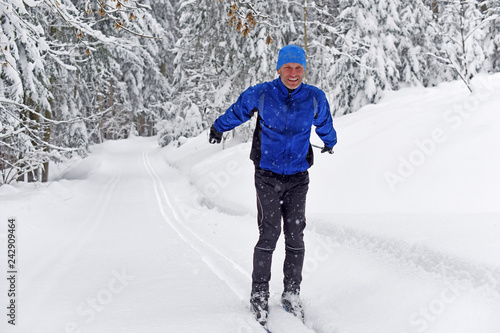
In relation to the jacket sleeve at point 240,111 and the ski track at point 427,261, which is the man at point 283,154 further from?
the ski track at point 427,261

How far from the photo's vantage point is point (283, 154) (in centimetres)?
330

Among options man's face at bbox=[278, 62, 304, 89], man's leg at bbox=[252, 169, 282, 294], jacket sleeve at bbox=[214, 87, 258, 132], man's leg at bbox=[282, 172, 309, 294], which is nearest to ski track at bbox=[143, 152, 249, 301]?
man's leg at bbox=[252, 169, 282, 294]

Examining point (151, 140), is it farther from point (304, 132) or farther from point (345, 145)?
point (304, 132)

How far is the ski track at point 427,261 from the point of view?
2.74 metres

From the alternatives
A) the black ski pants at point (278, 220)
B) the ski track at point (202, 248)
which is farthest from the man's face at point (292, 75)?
the ski track at point (202, 248)

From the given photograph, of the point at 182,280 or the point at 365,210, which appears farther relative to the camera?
the point at 365,210

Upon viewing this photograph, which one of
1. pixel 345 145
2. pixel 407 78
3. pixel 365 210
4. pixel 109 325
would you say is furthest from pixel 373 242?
pixel 407 78

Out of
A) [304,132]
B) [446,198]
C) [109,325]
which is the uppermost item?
[304,132]

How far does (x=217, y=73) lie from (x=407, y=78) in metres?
8.77

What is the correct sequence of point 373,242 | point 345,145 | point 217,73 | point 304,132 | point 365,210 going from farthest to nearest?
point 217,73 < point 345,145 < point 365,210 < point 373,242 < point 304,132

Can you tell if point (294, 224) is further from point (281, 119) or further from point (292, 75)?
point (292, 75)

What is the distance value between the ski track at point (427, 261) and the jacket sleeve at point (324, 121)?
3.99 feet

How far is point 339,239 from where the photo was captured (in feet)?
15.5

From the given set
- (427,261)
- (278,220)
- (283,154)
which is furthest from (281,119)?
(427,261)
